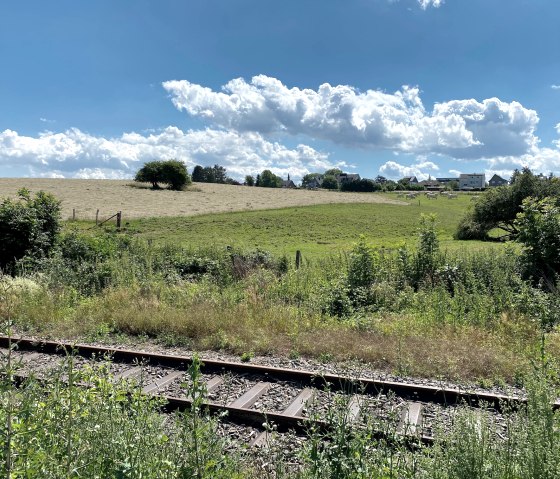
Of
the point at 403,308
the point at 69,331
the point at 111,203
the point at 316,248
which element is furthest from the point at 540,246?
the point at 111,203

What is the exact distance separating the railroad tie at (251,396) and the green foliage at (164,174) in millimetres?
85987

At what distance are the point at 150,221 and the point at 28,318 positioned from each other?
112 feet

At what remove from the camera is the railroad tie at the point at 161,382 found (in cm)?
669

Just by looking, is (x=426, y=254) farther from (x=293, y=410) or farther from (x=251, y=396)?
(x=293, y=410)

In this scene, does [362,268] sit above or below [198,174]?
below

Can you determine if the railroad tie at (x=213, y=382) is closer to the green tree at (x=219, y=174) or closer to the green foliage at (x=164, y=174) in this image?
the green foliage at (x=164, y=174)

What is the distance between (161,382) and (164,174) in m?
86.6

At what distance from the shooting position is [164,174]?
89312mm

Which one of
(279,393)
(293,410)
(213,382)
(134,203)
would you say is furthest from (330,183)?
(293,410)

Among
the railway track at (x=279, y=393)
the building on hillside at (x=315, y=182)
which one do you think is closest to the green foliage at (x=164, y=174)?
the railway track at (x=279, y=393)

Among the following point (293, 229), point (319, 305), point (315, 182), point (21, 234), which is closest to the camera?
point (319, 305)

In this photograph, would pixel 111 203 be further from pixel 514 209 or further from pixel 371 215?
pixel 514 209

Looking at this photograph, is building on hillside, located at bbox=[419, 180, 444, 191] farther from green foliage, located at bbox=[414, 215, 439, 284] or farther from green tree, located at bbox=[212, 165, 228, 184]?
green foliage, located at bbox=[414, 215, 439, 284]

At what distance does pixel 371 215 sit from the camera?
56.4m
